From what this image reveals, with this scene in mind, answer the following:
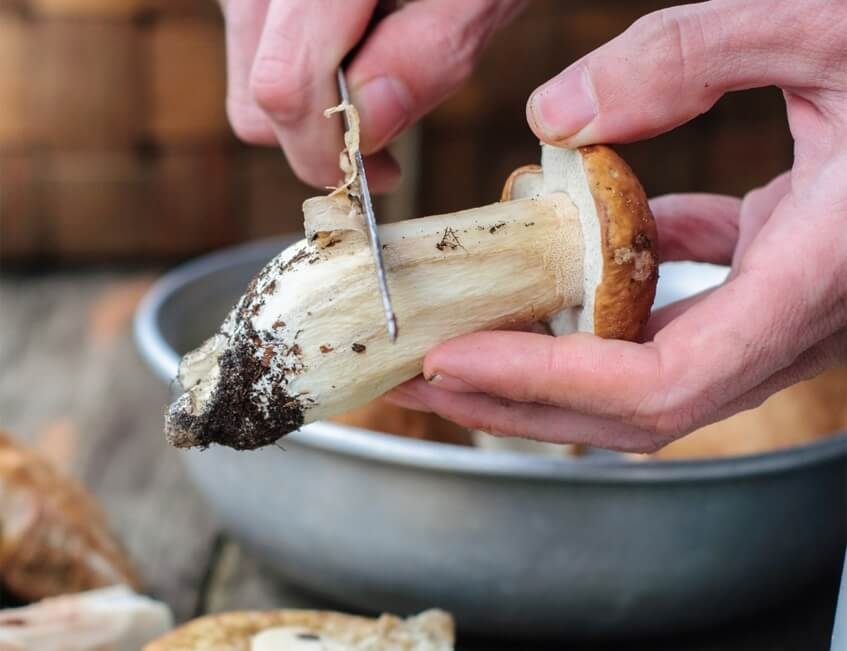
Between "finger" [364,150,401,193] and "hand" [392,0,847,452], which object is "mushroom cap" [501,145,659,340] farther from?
"finger" [364,150,401,193]

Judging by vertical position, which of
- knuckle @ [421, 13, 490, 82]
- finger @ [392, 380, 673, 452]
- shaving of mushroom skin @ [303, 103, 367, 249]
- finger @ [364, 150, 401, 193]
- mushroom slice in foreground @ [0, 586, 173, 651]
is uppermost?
knuckle @ [421, 13, 490, 82]

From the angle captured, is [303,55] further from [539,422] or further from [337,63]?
[539,422]

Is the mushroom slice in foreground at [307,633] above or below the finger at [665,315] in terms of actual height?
below

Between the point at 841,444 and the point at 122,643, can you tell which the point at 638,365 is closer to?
the point at 841,444

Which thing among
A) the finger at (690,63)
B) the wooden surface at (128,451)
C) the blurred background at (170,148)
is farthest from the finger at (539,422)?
the blurred background at (170,148)

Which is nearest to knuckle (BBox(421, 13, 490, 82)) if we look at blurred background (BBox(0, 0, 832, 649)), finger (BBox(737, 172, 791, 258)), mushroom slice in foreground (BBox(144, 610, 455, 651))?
finger (BBox(737, 172, 791, 258))

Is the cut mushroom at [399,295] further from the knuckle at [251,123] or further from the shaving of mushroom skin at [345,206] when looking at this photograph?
the knuckle at [251,123]

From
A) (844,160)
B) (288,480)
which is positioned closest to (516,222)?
(844,160)

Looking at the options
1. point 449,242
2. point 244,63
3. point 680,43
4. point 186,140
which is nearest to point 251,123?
point 244,63
